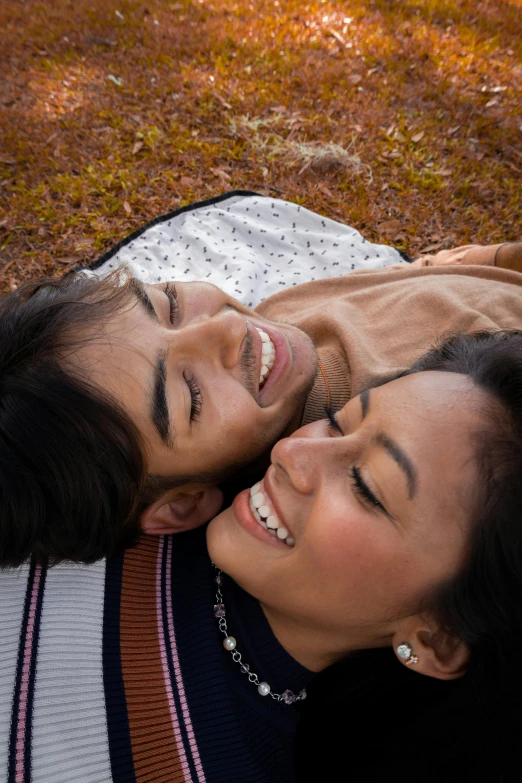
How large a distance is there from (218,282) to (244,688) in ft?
8.28

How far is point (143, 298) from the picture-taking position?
6.99 feet

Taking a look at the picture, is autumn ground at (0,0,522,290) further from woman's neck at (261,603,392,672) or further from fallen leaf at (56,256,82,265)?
woman's neck at (261,603,392,672)

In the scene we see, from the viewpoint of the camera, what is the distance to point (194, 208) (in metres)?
4.20

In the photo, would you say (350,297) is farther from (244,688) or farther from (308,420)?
(244,688)

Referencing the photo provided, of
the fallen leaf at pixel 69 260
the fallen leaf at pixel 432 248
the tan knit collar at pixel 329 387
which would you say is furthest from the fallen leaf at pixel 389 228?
the fallen leaf at pixel 69 260

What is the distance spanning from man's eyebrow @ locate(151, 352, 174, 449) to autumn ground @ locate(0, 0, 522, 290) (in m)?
2.67

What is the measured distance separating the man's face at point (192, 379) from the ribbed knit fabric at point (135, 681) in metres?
0.61

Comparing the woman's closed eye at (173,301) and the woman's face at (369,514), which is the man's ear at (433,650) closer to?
the woman's face at (369,514)

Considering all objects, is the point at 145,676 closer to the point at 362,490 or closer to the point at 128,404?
the point at 128,404

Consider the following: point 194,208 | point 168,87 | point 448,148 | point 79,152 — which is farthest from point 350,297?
point 168,87

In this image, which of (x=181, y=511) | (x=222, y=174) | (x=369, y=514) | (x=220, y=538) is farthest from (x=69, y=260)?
(x=369, y=514)

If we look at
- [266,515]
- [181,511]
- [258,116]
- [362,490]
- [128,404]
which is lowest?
[181,511]

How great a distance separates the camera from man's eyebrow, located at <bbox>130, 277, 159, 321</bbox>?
2.08 meters

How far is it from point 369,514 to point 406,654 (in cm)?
52
